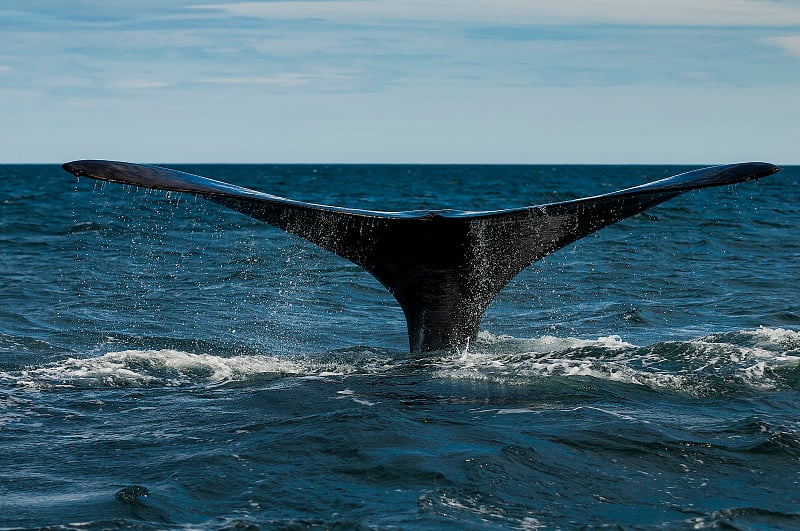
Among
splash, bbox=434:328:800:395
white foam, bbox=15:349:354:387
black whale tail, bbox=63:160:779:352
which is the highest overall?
black whale tail, bbox=63:160:779:352

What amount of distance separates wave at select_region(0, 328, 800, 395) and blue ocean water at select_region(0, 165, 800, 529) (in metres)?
0.03

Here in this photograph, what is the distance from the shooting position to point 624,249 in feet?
62.7

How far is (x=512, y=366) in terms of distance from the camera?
24.7 ft

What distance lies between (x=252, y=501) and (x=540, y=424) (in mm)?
1985

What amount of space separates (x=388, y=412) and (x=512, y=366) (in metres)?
1.67

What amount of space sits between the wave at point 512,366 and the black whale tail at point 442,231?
49 cm

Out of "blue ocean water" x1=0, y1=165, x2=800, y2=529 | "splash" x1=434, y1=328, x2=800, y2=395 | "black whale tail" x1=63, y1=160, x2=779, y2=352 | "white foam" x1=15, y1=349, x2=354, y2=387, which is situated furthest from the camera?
"white foam" x1=15, y1=349, x2=354, y2=387

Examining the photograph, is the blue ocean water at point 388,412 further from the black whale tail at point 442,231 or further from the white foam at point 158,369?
the black whale tail at point 442,231

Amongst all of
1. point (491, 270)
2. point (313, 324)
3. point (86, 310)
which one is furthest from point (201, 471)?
point (86, 310)

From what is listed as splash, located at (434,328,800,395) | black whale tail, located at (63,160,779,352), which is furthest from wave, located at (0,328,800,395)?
black whale tail, located at (63,160,779,352)

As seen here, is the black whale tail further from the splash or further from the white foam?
the white foam

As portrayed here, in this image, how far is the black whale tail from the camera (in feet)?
19.3

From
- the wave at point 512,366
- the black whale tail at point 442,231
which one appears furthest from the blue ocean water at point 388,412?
the black whale tail at point 442,231

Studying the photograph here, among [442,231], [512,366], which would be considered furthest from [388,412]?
[512,366]
